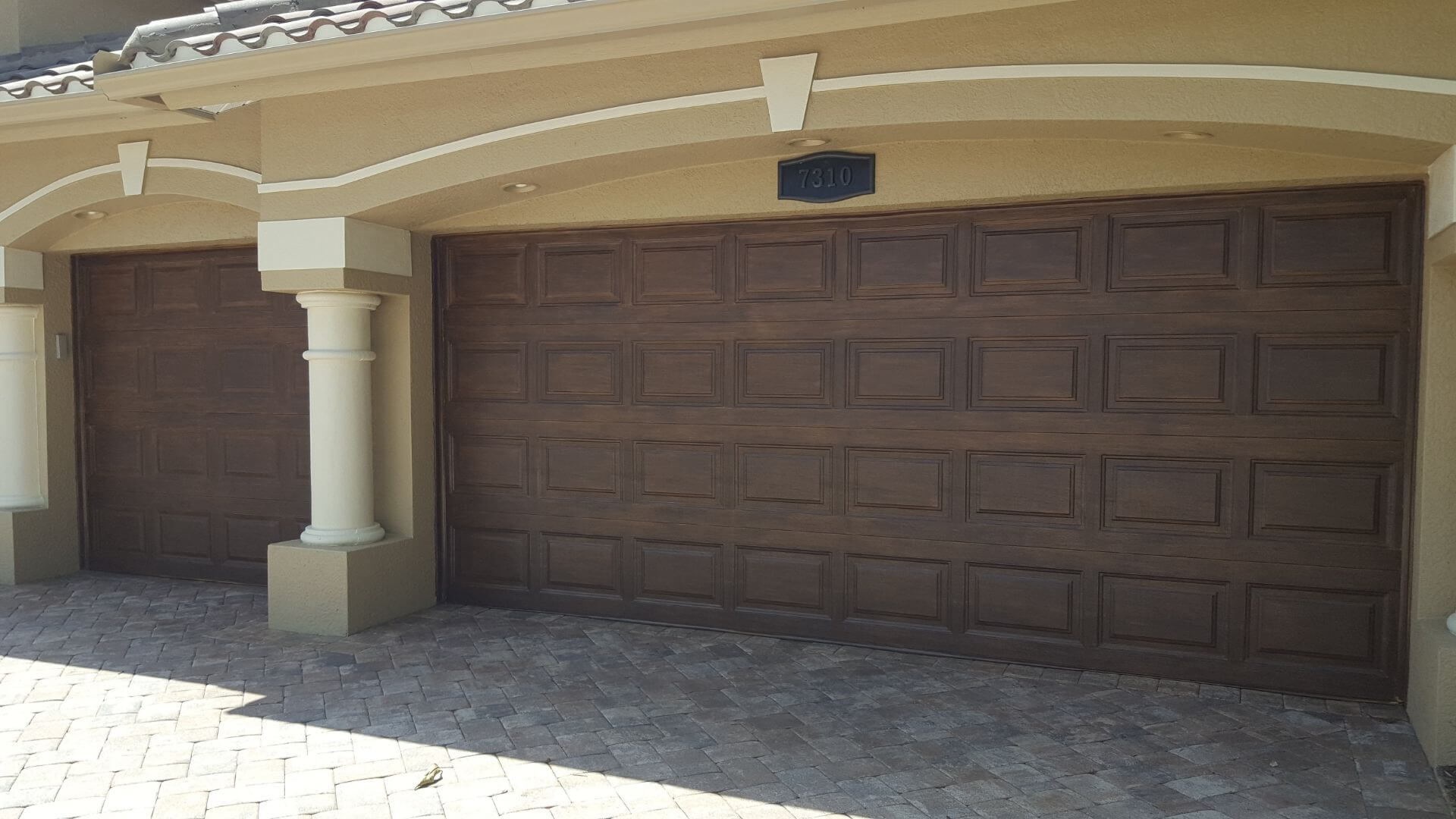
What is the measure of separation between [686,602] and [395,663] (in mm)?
1868

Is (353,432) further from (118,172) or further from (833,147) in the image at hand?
(833,147)

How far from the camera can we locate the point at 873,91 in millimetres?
5488

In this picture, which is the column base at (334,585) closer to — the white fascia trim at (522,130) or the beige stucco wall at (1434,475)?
the white fascia trim at (522,130)

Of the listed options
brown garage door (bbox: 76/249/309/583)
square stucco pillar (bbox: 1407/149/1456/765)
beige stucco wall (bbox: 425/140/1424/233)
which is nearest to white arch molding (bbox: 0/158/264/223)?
A: brown garage door (bbox: 76/249/309/583)

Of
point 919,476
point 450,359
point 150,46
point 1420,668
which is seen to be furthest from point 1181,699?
point 150,46

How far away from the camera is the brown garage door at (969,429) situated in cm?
570

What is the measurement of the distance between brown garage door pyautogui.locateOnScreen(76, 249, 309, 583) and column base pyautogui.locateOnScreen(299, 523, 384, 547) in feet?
4.26

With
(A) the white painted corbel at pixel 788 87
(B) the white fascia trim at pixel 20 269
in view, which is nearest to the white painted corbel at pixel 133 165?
(B) the white fascia trim at pixel 20 269

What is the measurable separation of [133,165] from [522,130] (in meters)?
3.40

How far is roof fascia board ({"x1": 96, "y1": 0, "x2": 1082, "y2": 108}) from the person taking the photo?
516cm

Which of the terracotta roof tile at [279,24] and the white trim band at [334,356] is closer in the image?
the terracotta roof tile at [279,24]

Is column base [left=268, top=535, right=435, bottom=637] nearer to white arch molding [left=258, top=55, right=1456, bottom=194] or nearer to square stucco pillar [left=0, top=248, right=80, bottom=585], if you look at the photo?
white arch molding [left=258, top=55, right=1456, bottom=194]

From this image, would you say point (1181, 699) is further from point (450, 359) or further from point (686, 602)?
point (450, 359)

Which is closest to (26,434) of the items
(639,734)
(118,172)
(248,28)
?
(118,172)
